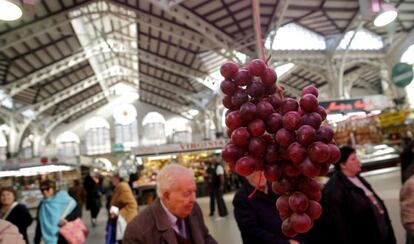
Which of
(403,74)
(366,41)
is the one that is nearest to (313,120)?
(403,74)

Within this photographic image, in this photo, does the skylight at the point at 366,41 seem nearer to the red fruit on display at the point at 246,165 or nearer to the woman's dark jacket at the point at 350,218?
the woman's dark jacket at the point at 350,218

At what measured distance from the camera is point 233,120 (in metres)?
0.81

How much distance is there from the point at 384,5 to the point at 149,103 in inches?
1254

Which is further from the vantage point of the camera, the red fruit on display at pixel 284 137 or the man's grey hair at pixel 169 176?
the man's grey hair at pixel 169 176

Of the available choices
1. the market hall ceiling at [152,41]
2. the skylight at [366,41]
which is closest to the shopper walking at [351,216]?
the market hall ceiling at [152,41]

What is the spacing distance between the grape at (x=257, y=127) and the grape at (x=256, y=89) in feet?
0.20

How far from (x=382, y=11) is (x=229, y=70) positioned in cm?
370

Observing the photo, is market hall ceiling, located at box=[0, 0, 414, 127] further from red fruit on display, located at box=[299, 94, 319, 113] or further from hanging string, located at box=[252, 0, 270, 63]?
red fruit on display, located at box=[299, 94, 319, 113]

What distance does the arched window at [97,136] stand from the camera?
3447cm

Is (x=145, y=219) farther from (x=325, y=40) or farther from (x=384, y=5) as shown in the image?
(x=325, y=40)

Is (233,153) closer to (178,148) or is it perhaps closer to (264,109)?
(264,109)

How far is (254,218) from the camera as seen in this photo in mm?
2795

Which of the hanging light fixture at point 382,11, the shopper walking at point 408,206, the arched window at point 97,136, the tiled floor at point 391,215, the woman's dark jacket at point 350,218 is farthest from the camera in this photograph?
the arched window at point 97,136

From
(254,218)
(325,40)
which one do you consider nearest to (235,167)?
(254,218)
